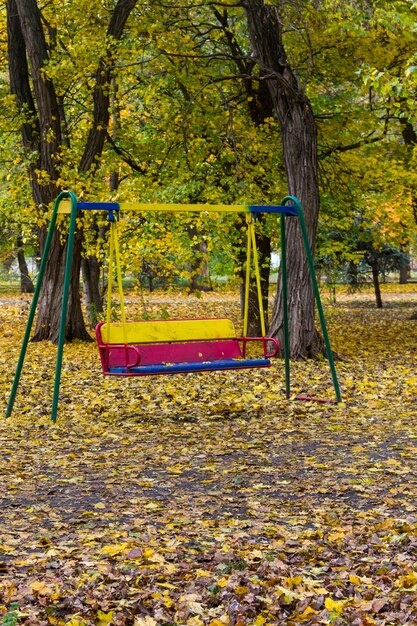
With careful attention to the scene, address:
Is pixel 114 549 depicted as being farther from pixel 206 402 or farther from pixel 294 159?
pixel 294 159

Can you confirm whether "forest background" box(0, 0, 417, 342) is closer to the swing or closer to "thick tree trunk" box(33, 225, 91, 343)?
"thick tree trunk" box(33, 225, 91, 343)

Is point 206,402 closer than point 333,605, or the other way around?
point 333,605

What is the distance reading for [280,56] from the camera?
13820 millimetres

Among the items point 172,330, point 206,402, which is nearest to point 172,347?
point 172,330

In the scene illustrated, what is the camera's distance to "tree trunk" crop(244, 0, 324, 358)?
13.7 m

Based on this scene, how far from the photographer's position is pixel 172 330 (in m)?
9.89

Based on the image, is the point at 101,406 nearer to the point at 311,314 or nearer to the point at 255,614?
the point at 311,314

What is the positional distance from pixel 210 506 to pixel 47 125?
12.4 m

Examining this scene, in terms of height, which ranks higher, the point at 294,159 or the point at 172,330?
the point at 294,159

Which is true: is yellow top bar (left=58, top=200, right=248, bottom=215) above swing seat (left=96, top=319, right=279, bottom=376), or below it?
above

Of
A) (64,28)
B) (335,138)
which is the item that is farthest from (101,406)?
(64,28)

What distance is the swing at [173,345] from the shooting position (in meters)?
8.66

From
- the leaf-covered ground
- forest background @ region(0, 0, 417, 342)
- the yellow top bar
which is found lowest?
the leaf-covered ground

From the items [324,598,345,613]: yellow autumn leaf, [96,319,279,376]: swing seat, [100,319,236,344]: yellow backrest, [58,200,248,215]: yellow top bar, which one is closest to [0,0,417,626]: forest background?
[324,598,345,613]: yellow autumn leaf
